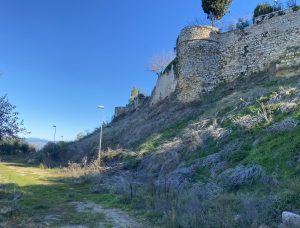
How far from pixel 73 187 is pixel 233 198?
11.1 metres

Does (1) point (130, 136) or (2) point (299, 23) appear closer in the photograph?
(2) point (299, 23)

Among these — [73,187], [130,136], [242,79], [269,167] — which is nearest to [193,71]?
[242,79]

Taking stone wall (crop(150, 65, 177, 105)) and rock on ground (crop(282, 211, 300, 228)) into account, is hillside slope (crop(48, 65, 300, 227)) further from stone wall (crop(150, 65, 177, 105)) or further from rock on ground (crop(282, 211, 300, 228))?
stone wall (crop(150, 65, 177, 105))

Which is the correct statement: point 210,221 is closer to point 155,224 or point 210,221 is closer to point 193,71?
point 155,224

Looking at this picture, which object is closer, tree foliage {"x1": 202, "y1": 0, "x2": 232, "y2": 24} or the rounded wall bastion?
the rounded wall bastion

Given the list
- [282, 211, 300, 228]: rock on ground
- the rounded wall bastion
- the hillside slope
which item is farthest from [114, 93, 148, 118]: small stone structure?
[282, 211, 300, 228]: rock on ground

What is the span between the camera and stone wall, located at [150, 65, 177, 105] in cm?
3142

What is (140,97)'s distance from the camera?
46.7 metres

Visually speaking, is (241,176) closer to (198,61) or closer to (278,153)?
(278,153)

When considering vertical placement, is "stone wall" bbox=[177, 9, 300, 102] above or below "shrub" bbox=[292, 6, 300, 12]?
below

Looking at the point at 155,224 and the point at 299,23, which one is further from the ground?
the point at 299,23

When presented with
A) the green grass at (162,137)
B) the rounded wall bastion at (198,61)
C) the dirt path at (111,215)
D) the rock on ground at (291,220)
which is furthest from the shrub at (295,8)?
the rock on ground at (291,220)

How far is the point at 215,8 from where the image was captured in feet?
94.4

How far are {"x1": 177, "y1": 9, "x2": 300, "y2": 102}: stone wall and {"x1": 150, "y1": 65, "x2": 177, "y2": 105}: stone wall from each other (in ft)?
9.58
